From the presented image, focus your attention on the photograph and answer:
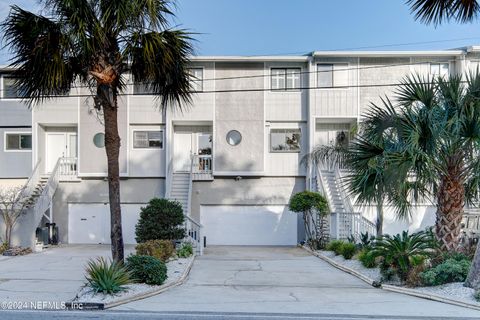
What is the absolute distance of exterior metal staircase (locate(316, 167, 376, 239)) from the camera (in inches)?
727

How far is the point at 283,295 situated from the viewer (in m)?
10.6

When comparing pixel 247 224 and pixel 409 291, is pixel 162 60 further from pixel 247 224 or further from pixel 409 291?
pixel 247 224

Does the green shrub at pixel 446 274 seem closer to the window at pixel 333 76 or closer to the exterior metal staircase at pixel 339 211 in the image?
the exterior metal staircase at pixel 339 211

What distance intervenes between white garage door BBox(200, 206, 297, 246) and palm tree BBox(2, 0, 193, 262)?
12937 millimetres

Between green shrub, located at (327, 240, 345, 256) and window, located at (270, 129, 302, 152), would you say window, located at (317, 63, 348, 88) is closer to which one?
window, located at (270, 129, 302, 152)

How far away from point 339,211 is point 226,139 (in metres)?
6.27

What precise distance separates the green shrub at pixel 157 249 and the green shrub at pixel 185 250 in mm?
1116

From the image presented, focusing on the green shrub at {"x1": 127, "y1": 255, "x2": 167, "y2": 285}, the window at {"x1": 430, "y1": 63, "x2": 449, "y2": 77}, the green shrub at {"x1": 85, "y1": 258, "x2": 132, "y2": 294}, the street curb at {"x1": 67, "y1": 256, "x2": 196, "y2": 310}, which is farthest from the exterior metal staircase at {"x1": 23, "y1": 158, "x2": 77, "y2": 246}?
the window at {"x1": 430, "y1": 63, "x2": 449, "y2": 77}

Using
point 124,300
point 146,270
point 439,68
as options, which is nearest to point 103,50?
point 146,270

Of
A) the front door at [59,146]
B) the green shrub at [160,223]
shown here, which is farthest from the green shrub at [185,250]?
the front door at [59,146]

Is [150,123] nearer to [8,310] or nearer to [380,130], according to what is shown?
[380,130]

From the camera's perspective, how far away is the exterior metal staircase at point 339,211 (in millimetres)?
18469

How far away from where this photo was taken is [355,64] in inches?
934

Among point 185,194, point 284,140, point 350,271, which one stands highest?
point 284,140
